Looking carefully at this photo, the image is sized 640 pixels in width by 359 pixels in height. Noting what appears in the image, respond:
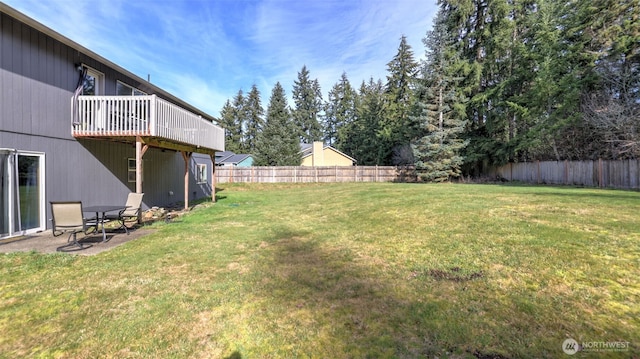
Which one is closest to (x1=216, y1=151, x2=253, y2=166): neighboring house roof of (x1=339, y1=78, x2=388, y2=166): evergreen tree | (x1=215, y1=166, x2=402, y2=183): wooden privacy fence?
(x1=215, y1=166, x2=402, y2=183): wooden privacy fence

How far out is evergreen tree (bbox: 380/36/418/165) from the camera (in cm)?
3278

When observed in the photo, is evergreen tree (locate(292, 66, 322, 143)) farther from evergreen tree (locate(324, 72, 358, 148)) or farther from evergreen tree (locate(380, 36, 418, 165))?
evergreen tree (locate(380, 36, 418, 165))

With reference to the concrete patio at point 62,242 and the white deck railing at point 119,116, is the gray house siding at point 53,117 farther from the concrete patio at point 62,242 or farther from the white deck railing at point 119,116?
the concrete patio at point 62,242

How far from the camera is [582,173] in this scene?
51.6 feet

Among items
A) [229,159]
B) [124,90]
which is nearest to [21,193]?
[124,90]

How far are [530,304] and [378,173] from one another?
24.1 m

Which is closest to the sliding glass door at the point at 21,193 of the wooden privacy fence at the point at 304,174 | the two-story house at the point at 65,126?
the two-story house at the point at 65,126

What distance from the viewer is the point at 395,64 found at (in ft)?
117

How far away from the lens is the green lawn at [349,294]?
2533 mm

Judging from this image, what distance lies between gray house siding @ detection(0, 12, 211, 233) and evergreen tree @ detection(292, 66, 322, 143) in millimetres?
42813

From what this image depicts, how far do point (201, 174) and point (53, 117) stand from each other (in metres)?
9.09

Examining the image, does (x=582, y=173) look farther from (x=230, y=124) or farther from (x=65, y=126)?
(x=230, y=124)

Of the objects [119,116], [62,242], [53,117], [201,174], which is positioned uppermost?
[119,116]

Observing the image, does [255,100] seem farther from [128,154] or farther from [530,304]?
[530,304]
